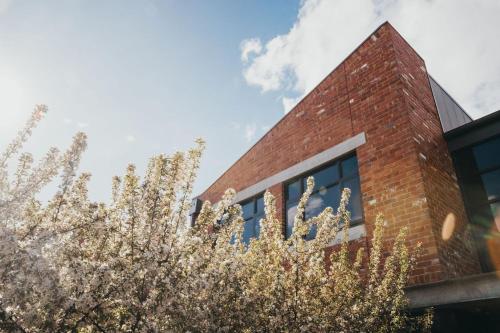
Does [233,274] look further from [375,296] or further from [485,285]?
[485,285]

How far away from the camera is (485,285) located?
4.22 meters

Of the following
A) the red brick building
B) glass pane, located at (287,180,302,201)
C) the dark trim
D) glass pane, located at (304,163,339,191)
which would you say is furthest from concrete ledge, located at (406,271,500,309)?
glass pane, located at (287,180,302,201)

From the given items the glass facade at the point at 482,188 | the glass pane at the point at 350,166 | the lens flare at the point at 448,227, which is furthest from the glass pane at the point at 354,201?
the glass facade at the point at 482,188

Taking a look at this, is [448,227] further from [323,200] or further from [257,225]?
[257,225]

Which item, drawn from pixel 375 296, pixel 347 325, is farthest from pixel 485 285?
pixel 347 325

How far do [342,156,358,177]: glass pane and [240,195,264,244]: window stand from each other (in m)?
2.77

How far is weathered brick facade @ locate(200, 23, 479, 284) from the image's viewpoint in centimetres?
600

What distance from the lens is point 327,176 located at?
326 inches

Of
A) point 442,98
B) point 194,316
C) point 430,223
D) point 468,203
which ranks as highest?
point 442,98

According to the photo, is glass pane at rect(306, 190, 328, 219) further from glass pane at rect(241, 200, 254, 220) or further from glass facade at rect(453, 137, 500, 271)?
glass facade at rect(453, 137, 500, 271)

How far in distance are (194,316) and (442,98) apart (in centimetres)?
852

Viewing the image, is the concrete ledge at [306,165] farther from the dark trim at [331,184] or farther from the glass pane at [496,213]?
the glass pane at [496,213]

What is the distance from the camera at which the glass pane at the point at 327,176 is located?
8.09m

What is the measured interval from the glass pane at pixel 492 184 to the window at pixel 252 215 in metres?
5.15
